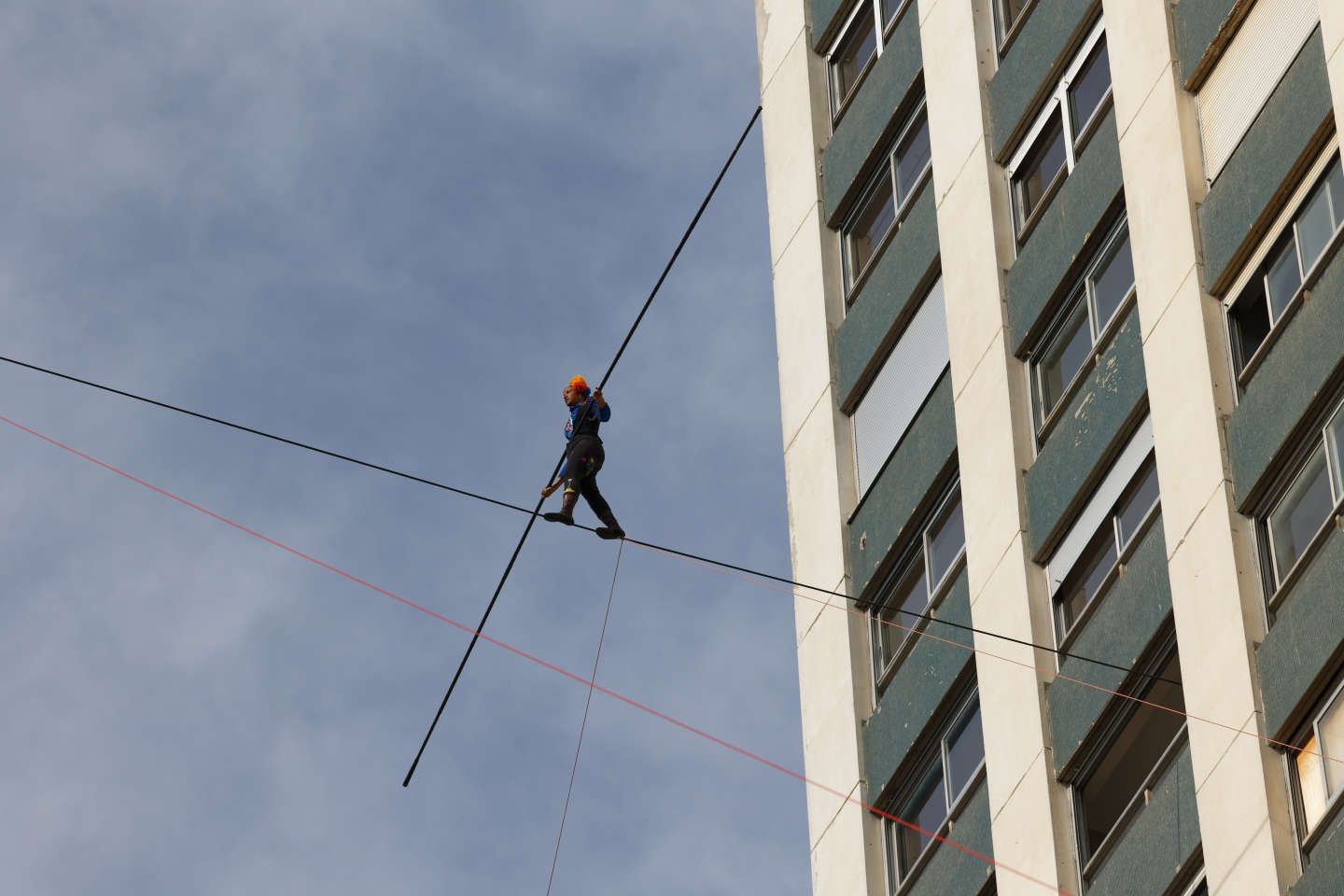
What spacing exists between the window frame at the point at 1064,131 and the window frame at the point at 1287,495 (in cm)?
522

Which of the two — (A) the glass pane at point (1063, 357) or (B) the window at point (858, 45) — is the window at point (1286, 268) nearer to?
(A) the glass pane at point (1063, 357)

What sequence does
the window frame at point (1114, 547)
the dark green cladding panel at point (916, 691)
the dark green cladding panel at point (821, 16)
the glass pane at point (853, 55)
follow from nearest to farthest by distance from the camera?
the window frame at point (1114, 547) → the dark green cladding panel at point (916, 691) → the glass pane at point (853, 55) → the dark green cladding panel at point (821, 16)

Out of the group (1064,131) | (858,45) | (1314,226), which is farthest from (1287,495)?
(858,45)

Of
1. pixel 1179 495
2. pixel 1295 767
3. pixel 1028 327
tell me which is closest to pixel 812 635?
pixel 1028 327

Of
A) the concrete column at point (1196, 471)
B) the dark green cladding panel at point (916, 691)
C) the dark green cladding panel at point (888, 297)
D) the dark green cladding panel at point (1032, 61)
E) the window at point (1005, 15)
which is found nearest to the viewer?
the concrete column at point (1196, 471)

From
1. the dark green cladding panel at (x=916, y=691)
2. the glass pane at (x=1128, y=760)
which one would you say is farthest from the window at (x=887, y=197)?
the glass pane at (x=1128, y=760)

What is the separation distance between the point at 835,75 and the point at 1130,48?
23.7 ft

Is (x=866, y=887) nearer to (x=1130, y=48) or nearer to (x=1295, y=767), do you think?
(x=1295, y=767)

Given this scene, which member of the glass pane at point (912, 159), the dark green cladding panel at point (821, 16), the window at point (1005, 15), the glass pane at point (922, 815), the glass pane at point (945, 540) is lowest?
the glass pane at point (922, 815)

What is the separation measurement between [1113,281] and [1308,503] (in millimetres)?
4224

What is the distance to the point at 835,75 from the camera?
3186 centimetres

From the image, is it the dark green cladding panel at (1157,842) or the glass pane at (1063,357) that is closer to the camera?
the dark green cladding panel at (1157,842)

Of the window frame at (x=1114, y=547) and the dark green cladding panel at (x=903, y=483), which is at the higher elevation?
the window frame at (x=1114, y=547)

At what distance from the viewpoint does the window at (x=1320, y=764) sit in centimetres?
2002
